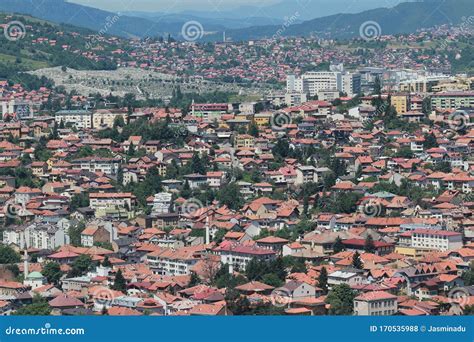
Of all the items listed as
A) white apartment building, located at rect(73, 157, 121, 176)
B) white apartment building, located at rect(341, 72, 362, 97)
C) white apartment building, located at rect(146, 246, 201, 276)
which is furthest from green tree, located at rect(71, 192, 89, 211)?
white apartment building, located at rect(341, 72, 362, 97)

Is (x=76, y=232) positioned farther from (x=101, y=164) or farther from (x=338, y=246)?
(x=101, y=164)

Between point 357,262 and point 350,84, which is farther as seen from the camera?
point 350,84

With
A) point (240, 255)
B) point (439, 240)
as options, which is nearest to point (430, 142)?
point (439, 240)

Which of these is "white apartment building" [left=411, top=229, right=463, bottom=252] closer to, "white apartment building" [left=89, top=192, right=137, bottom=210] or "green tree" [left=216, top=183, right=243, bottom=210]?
"green tree" [left=216, top=183, right=243, bottom=210]

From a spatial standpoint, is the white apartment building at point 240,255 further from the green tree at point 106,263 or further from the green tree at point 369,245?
the green tree at point 106,263

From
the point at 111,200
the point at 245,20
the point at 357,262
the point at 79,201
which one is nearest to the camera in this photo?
the point at 357,262

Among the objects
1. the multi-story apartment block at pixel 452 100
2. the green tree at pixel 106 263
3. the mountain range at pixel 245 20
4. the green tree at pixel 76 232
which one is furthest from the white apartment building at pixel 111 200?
the mountain range at pixel 245 20

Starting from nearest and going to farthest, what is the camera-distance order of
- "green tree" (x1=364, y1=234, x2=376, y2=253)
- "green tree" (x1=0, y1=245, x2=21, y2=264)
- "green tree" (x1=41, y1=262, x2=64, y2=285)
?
"green tree" (x1=41, y1=262, x2=64, y2=285)
"green tree" (x1=364, y1=234, x2=376, y2=253)
"green tree" (x1=0, y1=245, x2=21, y2=264)

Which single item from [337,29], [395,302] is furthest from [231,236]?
[337,29]
